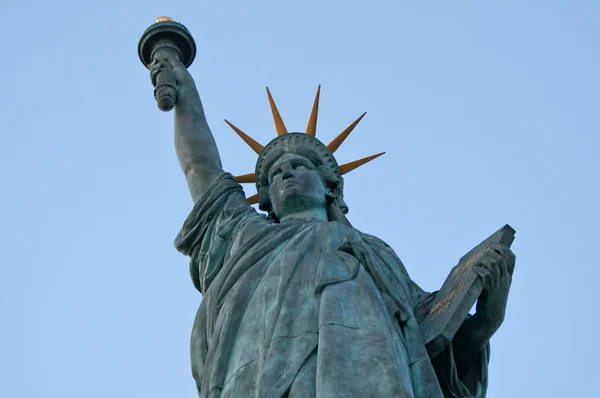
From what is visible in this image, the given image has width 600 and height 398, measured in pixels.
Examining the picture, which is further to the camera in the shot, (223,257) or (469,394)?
(223,257)

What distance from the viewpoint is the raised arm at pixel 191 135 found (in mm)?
14094

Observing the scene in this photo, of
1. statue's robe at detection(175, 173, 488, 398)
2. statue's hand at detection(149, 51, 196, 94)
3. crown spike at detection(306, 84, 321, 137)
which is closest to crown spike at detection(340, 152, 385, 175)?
crown spike at detection(306, 84, 321, 137)

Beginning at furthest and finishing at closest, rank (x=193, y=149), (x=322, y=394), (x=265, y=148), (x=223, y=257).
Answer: (x=193, y=149), (x=265, y=148), (x=223, y=257), (x=322, y=394)

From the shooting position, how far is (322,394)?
32.1 feet

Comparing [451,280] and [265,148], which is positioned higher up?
[265,148]

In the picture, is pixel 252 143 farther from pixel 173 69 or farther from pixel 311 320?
pixel 311 320

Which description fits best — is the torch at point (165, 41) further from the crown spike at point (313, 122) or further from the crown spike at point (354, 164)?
the crown spike at point (354, 164)

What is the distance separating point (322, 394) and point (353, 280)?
1.52 metres

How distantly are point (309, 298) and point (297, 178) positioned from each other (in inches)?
85.8

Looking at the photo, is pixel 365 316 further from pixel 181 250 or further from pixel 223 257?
pixel 181 250

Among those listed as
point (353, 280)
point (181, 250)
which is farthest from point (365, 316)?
point (181, 250)

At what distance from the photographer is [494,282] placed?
11.0 metres

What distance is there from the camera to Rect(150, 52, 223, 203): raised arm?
1409 cm

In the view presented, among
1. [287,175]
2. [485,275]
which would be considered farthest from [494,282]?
[287,175]
